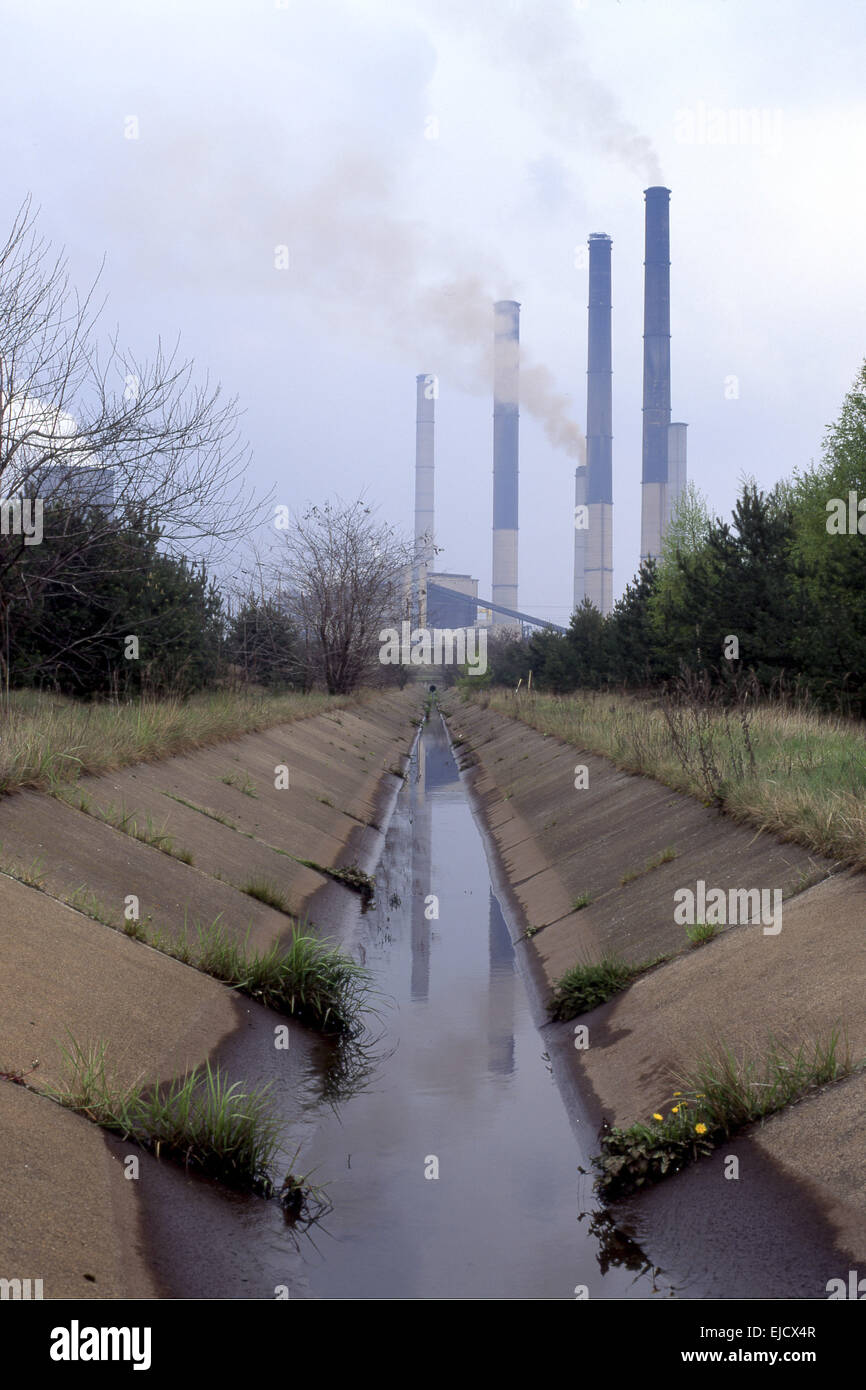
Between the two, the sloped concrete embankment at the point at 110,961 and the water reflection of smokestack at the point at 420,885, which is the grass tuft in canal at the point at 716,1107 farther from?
the water reflection of smokestack at the point at 420,885

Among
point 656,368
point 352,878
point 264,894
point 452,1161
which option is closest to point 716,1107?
point 452,1161

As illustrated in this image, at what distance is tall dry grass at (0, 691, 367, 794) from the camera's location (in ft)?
35.9

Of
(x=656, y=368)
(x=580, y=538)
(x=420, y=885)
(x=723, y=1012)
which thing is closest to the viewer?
(x=723, y=1012)

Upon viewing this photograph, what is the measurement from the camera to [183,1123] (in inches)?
234

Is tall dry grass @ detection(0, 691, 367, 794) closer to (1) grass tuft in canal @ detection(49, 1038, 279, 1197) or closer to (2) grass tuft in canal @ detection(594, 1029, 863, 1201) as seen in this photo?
(1) grass tuft in canal @ detection(49, 1038, 279, 1197)

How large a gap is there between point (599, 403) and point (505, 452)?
122 ft

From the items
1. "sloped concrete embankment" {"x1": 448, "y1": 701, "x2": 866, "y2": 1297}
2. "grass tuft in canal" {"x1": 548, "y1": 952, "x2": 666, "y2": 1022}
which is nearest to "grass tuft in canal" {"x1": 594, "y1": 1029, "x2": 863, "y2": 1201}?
"sloped concrete embankment" {"x1": 448, "y1": 701, "x2": 866, "y2": 1297}

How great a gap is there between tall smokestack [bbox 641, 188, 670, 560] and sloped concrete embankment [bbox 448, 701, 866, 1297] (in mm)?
100059

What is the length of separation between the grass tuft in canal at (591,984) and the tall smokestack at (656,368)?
103 m

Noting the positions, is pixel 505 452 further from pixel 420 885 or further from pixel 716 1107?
pixel 716 1107

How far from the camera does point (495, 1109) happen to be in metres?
7.67

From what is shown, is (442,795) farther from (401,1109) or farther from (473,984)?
(401,1109)

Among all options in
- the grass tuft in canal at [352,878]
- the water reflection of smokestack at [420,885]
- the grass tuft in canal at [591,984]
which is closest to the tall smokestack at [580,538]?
the water reflection of smokestack at [420,885]

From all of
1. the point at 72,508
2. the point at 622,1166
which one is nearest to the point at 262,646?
the point at 72,508
